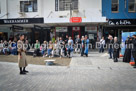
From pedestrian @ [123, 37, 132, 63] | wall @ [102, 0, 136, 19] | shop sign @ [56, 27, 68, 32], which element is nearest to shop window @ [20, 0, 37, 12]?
shop sign @ [56, 27, 68, 32]

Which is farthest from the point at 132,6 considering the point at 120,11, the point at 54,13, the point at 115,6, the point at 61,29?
the point at 54,13

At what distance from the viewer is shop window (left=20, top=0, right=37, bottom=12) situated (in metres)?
19.8

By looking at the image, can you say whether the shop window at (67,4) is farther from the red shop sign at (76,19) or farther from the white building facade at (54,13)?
the red shop sign at (76,19)

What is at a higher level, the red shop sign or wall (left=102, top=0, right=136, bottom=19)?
wall (left=102, top=0, right=136, bottom=19)

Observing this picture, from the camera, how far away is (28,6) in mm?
19984

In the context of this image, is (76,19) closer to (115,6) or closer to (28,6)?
(115,6)

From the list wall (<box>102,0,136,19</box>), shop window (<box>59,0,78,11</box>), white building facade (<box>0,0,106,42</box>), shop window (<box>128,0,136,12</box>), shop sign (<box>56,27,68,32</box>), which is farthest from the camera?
shop window (<box>59,0,78,11</box>)

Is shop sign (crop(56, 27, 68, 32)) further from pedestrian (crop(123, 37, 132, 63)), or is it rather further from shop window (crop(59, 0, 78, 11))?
pedestrian (crop(123, 37, 132, 63))

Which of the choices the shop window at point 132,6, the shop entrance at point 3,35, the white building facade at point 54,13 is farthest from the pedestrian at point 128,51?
the shop entrance at point 3,35

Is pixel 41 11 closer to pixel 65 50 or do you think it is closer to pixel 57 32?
pixel 57 32

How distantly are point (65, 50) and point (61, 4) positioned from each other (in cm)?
914

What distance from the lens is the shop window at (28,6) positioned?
19.8 metres

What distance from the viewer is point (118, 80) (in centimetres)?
584

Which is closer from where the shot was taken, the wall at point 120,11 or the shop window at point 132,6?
the wall at point 120,11
